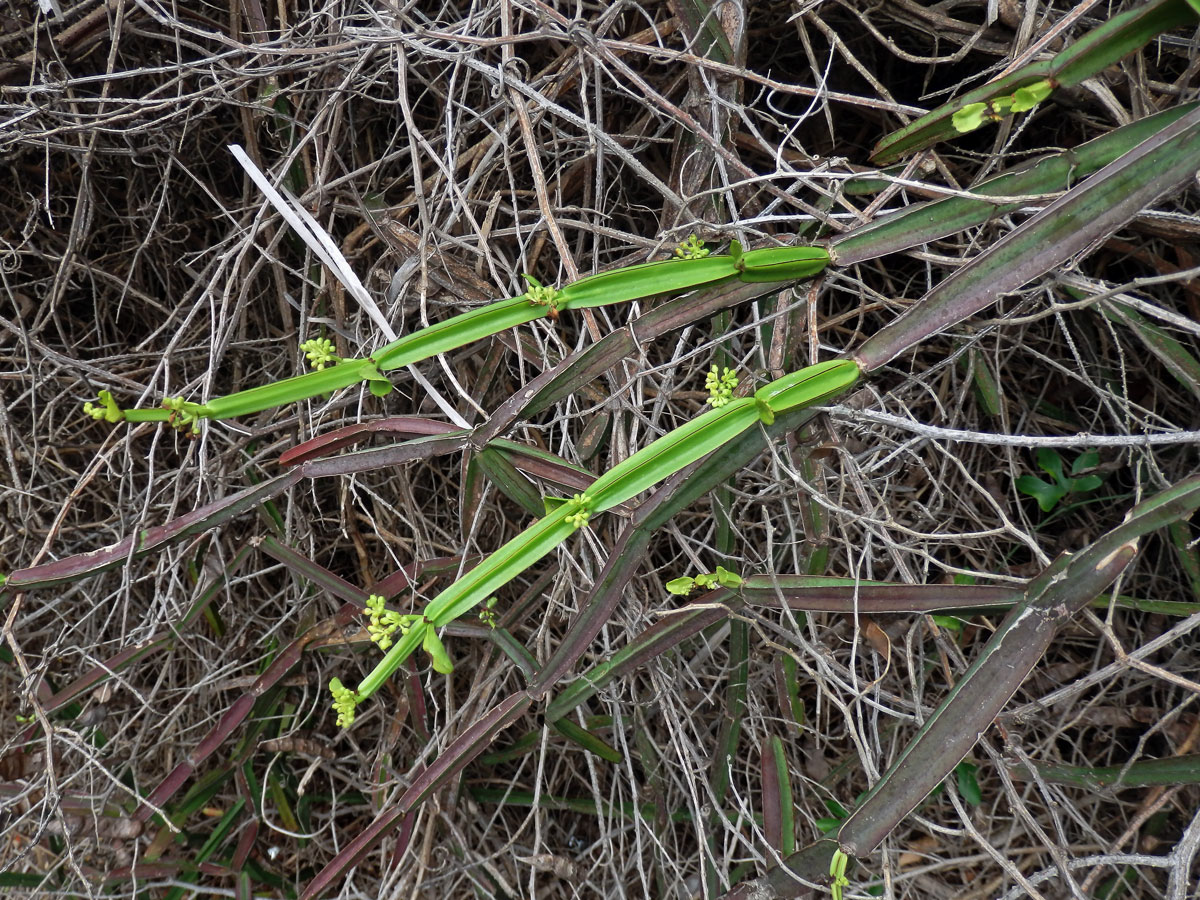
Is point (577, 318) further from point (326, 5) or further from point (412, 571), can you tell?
point (326, 5)

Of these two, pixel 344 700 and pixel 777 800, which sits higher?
pixel 344 700

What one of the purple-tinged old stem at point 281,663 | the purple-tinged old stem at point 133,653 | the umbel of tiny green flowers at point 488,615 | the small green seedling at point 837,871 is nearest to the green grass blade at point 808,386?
the small green seedling at point 837,871


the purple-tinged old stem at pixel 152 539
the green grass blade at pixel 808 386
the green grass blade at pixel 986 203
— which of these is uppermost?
the green grass blade at pixel 986 203

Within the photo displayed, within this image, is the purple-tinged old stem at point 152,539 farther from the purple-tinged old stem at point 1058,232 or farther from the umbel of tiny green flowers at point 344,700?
the purple-tinged old stem at point 1058,232

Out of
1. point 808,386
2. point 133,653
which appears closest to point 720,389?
point 808,386

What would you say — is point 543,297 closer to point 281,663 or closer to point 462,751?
point 462,751

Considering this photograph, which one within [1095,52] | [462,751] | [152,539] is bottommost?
[462,751]

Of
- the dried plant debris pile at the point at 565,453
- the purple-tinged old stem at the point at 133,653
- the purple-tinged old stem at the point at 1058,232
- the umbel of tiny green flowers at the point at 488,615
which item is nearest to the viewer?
the purple-tinged old stem at the point at 1058,232
